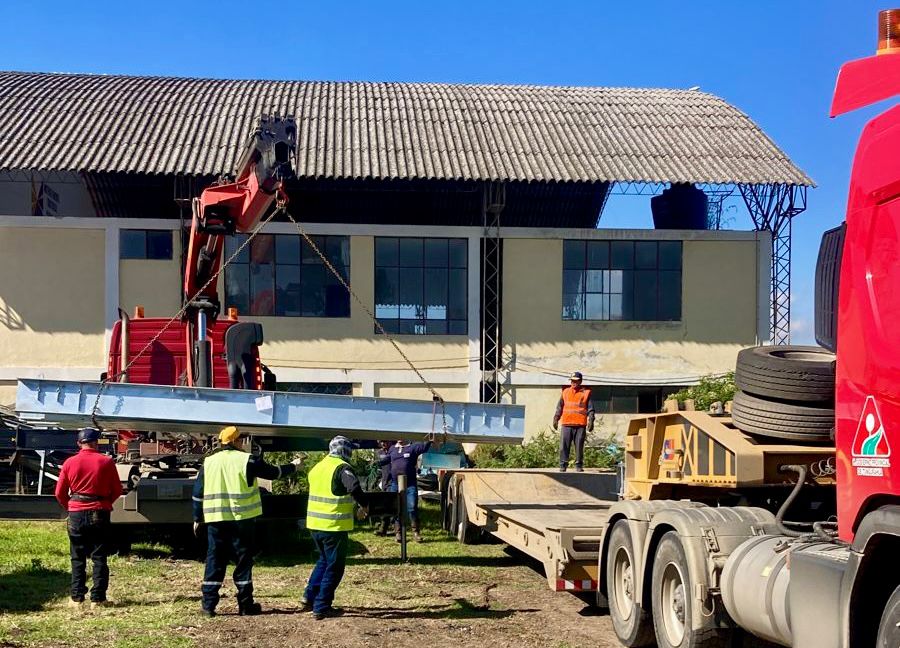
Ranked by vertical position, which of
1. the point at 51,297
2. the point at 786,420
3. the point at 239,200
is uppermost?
the point at 239,200

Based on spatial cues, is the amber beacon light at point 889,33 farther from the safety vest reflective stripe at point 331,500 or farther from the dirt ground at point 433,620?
the safety vest reflective stripe at point 331,500

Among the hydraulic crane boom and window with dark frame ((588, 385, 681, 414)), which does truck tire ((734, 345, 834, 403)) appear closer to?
the hydraulic crane boom

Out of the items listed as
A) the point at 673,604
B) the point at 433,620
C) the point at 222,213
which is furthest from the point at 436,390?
the point at 673,604

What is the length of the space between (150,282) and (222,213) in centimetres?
1168

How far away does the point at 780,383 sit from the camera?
6426 mm

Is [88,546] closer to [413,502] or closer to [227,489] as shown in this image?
[227,489]

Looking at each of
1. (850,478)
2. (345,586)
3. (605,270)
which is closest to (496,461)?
(605,270)

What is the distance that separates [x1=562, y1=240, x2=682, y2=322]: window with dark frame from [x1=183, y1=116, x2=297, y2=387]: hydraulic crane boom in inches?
478

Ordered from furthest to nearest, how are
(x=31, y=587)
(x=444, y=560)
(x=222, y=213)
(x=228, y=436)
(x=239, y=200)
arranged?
(x=444, y=560), (x=222, y=213), (x=239, y=200), (x=31, y=587), (x=228, y=436)

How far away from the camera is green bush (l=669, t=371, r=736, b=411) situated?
21.7 metres

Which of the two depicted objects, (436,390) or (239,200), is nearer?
(239,200)

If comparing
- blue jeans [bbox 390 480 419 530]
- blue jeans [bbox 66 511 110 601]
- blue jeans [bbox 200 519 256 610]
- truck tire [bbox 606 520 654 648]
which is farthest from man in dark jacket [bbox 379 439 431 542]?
truck tire [bbox 606 520 654 648]

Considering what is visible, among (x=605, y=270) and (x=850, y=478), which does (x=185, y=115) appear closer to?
(x=605, y=270)

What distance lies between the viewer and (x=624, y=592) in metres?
8.03
